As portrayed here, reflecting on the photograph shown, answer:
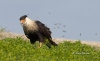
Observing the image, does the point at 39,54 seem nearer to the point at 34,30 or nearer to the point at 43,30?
the point at 34,30

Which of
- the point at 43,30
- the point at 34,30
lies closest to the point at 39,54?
the point at 34,30

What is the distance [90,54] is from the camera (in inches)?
762

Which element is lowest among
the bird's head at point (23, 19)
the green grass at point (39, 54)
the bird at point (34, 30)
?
the green grass at point (39, 54)

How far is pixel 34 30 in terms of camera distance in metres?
18.3

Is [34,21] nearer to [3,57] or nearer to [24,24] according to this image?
[24,24]

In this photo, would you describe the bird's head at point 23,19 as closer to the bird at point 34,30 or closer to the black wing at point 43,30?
the bird at point 34,30

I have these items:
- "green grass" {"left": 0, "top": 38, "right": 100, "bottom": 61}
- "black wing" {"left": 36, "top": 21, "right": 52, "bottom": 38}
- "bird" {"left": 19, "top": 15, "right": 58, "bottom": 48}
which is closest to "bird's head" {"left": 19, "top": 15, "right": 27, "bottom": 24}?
"bird" {"left": 19, "top": 15, "right": 58, "bottom": 48}

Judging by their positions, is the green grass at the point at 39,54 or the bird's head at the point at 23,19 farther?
the bird's head at the point at 23,19

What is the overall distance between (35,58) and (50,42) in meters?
4.49

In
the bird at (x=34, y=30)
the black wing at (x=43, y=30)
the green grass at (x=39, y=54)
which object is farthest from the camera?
the black wing at (x=43, y=30)

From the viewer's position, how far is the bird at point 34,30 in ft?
59.2

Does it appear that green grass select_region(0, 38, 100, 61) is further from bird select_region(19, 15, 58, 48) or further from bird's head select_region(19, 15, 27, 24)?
bird's head select_region(19, 15, 27, 24)

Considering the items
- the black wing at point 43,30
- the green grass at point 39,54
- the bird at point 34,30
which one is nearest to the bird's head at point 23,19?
the bird at point 34,30

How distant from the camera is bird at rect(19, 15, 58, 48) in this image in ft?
59.2
